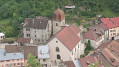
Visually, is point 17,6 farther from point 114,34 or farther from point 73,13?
point 114,34

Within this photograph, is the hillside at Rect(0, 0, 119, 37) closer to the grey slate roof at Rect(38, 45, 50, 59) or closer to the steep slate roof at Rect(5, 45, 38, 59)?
the steep slate roof at Rect(5, 45, 38, 59)

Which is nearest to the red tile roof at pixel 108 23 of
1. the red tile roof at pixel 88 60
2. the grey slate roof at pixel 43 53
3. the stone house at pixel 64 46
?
the stone house at pixel 64 46

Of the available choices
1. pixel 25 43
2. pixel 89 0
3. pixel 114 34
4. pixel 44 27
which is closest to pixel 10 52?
pixel 25 43

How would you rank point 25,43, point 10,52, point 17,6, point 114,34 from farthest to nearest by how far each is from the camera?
point 17,6, point 114,34, point 25,43, point 10,52

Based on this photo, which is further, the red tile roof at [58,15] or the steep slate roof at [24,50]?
the red tile roof at [58,15]

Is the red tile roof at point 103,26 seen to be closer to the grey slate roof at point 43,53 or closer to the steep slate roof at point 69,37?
the steep slate roof at point 69,37

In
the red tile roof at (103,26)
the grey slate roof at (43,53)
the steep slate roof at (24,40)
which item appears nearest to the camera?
the grey slate roof at (43,53)

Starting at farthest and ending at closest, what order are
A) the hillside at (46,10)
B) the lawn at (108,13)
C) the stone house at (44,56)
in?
the lawn at (108,13), the hillside at (46,10), the stone house at (44,56)
